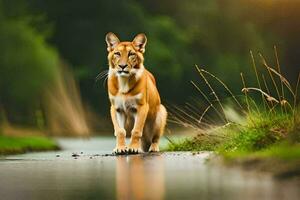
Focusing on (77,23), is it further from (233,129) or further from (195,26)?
(233,129)

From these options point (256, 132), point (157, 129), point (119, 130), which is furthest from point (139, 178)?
point (157, 129)

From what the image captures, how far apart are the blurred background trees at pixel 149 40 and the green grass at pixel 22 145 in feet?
29.8

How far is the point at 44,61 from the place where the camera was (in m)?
31.6

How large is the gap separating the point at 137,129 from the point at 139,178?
3.61m

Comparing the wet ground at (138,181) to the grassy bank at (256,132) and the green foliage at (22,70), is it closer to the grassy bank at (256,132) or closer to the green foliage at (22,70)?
the grassy bank at (256,132)

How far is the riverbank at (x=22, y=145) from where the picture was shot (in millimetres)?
17328

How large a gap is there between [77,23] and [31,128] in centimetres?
1722

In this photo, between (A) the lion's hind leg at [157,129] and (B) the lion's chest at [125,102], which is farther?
(A) the lion's hind leg at [157,129]

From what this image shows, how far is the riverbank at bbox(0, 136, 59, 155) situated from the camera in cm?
1733

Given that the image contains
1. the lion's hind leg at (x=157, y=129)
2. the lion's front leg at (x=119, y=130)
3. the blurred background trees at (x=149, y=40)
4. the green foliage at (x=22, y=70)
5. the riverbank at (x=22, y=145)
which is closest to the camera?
the lion's front leg at (x=119, y=130)

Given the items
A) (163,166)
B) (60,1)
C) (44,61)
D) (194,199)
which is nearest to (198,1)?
(60,1)

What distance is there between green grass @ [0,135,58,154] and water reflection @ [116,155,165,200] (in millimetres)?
3483

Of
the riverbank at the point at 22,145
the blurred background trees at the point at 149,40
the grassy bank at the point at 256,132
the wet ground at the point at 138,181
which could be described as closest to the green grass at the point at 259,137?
the grassy bank at the point at 256,132

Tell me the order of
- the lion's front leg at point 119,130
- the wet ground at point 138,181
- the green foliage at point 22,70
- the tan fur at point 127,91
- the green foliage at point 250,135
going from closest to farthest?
the wet ground at point 138,181
the green foliage at point 250,135
the lion's front leg at point 119,130
the tan fur at point 127,91
the green foliage at point 22,70
